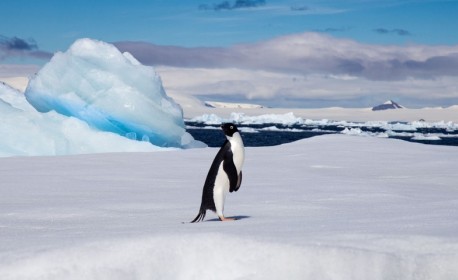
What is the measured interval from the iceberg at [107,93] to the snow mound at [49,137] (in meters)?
2.20

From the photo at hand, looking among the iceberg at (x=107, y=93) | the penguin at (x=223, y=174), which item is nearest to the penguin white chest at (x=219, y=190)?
the penguin at (x=223, y=174)

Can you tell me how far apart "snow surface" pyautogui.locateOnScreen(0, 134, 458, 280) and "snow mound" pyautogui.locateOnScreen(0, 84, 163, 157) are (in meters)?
5.70

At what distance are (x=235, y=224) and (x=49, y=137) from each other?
533 inches

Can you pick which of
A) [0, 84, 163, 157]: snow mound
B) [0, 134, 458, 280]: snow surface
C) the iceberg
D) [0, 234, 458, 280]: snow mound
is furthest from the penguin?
the iceberg

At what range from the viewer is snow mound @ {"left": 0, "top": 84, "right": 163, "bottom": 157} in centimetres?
1742

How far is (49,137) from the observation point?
17.8 meters

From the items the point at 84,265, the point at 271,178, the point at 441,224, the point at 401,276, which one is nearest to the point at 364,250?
the point at 401,276

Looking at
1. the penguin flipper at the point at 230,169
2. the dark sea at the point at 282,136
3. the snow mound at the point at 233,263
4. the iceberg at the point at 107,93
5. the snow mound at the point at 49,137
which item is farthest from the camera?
the dark sea at the point at 282,136

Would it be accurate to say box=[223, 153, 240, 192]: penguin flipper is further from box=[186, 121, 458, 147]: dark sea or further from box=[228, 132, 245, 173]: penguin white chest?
box=[186, 121, 458, 147]: dark sea

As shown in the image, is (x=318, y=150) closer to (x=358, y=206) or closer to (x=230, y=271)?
(x=358, y=206)

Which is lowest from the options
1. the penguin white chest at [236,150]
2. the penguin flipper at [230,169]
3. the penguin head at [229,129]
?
the penguin flipper at [230,169]

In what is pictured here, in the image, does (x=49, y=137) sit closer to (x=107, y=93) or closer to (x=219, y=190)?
(x=107, y=93)

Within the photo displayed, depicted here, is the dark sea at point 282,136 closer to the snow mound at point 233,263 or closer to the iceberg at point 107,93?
the iceberg at point 107,93

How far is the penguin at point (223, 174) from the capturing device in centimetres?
582
